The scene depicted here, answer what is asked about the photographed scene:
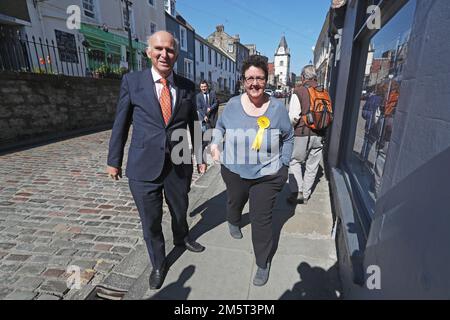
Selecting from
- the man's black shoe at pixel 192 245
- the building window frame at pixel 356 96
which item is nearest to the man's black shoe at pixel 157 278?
the man's black shoe at pixel 192 245

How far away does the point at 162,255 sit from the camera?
2.51 metres

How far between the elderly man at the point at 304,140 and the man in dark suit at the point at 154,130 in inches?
70.9

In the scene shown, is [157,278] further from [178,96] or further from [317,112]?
[317,112]

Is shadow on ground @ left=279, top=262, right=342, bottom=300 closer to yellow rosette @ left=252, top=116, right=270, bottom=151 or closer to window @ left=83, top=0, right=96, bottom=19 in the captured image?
yellow rosette @ left=252, top=116, right=270, bottom=151

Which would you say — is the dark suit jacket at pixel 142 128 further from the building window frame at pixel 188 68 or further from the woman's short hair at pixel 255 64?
the building window frame at pixel 188 68

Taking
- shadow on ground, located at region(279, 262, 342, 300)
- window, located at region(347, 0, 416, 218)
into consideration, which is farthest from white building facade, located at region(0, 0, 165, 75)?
shadow on ground, located at region(279, 262, 342, 300)

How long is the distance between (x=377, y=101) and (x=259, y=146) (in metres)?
1.74

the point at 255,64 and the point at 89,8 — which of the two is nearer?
the point at 255,64

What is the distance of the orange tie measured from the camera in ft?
7.45

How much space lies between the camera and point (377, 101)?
10.2ft

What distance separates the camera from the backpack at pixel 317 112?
3592 millimetres

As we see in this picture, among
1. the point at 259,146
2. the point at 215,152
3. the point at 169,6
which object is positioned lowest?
the point at 215,152

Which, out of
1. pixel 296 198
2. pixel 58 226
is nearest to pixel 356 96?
pixel 296 198

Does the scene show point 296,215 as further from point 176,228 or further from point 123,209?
point 123,209
